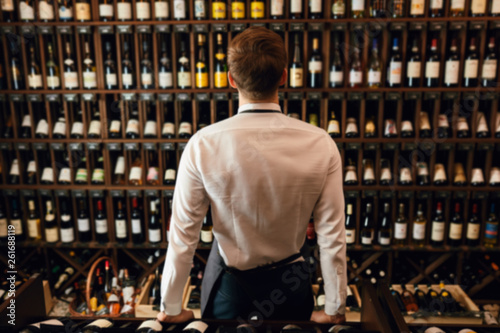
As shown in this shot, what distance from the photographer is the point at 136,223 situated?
3148 millimetres

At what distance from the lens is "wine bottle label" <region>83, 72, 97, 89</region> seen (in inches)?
117

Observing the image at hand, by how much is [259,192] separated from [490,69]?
236cm

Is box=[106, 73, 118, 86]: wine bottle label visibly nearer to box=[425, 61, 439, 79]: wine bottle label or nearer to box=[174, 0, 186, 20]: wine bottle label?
box=[174, 0, 186, 20]: wine bottle label

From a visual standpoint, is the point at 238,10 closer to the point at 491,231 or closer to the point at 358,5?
the point at 358,5

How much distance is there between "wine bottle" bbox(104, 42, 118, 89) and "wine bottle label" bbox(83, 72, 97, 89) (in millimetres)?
83

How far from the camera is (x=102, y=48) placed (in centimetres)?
305

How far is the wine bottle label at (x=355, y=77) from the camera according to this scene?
2893 millimetres

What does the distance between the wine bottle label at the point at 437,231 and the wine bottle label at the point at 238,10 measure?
6.69 ft

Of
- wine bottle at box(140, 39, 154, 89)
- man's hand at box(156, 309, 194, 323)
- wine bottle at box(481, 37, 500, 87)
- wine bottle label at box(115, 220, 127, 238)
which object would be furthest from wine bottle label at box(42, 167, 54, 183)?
wine bottle at box(481, 37, 500, 87)

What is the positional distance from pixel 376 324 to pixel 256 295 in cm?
45

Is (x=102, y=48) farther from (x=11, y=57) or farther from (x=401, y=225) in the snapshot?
(x=401, y=225)

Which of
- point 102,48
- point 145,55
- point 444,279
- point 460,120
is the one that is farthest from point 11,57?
point 444,279

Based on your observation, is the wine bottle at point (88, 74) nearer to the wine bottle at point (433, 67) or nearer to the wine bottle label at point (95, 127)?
the wine bottle label at point (95, 127)

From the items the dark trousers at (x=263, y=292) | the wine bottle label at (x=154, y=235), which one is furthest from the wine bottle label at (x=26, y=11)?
the dark trousers at (x=263, y=292)
